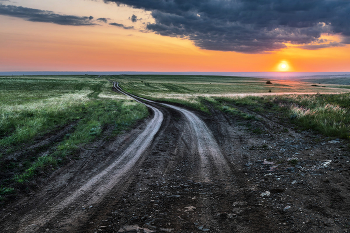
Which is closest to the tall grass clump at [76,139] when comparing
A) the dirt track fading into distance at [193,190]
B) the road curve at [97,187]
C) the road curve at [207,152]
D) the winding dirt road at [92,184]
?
the dirt track fading into distance at [193,190]

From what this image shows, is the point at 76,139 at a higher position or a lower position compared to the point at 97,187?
higher

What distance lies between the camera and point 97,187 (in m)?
6.98

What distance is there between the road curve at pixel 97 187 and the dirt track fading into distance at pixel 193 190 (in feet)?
0.10

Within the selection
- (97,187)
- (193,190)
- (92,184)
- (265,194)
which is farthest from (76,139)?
(265,194)

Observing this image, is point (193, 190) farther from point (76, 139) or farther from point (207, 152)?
point (76, 139)

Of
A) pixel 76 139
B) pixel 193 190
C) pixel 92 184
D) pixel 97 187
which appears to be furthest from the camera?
pixel 76 139

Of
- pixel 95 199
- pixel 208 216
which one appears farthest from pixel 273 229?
pixel 95 199

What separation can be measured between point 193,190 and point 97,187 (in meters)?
3.37

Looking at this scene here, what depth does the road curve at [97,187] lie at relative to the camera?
17.0 ft

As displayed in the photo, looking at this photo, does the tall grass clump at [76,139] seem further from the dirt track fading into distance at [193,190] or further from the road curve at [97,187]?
the road curve at [97,187]

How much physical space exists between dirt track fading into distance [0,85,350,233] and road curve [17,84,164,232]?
0.03 metres

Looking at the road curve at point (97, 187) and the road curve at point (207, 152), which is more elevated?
the road curve at point (207, 152)

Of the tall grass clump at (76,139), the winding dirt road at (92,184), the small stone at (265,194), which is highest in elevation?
the tall grass clump at (76,139)

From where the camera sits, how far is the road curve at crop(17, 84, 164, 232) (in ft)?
17.0
